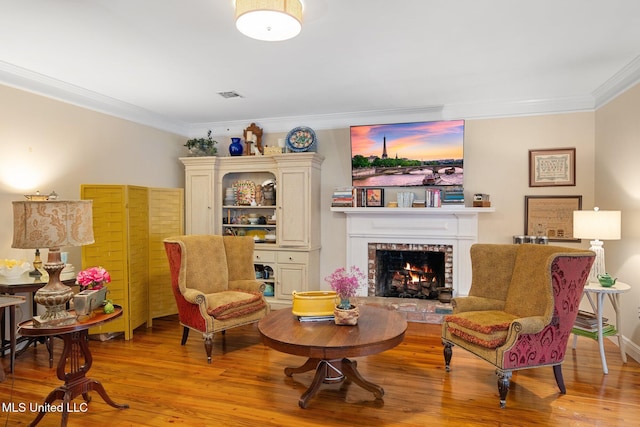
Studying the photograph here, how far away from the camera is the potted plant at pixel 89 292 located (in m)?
2.44

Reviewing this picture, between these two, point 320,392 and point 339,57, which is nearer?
point 320,392

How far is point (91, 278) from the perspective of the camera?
8.50ft

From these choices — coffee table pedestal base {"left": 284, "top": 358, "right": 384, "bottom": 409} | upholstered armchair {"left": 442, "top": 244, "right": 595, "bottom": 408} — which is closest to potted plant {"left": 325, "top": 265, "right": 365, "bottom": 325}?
coffee table pedestal base {"left": 284, "top": 358, "right": 384, "bottom": 409}

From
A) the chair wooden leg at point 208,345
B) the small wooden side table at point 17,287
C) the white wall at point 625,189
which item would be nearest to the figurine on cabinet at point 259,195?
the chair wooden leg at point 208,345

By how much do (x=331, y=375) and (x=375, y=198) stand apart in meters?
2.62

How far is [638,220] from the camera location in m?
3.52

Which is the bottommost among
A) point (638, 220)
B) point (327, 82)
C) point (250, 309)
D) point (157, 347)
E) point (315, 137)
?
point (157, 347)

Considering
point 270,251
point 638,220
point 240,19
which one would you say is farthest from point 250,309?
point 638,220

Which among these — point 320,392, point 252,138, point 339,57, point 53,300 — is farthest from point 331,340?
point 252,138

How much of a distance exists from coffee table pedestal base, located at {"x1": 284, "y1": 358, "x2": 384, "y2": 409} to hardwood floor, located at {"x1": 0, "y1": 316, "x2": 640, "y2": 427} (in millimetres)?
57

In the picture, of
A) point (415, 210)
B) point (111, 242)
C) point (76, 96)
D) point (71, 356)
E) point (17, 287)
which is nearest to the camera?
point (71, 356)

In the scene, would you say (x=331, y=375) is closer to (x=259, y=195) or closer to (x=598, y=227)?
(x=598, y=227)

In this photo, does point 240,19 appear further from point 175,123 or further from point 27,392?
point 175,123

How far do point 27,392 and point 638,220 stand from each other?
5088 millimetres
